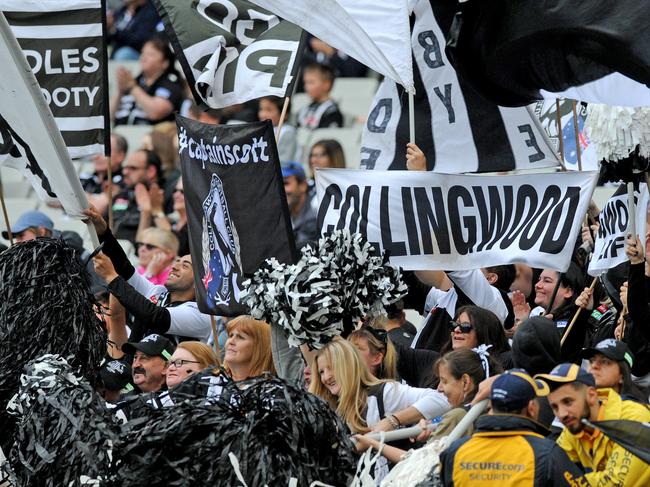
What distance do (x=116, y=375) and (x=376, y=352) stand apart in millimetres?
1507

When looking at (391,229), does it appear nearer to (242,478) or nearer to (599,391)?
(599,391)

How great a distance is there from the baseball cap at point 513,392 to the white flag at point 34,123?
10.3 ft

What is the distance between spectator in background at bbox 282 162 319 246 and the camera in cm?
1124

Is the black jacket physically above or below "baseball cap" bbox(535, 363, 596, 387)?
below

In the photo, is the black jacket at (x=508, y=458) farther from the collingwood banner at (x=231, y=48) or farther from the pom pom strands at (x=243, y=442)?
the collingwood banner at (x=231, y=48)

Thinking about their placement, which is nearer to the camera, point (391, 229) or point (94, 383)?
point (94, 383)

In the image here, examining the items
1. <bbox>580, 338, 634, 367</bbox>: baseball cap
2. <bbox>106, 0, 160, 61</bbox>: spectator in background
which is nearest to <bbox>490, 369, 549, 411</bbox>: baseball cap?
<bbox>580, 338, 634, 367</bbox>: baseball cap

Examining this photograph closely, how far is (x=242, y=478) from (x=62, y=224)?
967 centimetres

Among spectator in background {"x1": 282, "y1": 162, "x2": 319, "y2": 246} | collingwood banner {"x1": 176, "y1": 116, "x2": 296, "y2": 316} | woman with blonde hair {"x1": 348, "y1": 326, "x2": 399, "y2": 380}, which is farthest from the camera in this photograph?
spectator in background {"x1": 282, "y1": 162, "x2": 319, "y2": 246}

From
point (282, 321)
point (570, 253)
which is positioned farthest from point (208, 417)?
point (570, 253)

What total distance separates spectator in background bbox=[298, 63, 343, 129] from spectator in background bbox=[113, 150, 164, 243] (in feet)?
7.45

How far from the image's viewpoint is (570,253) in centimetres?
777

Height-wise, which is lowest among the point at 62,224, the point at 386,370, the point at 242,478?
the point at 62,224

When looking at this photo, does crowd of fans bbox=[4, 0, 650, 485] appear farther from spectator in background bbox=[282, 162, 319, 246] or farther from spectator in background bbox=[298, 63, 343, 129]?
spectator in background bbox=[298, 63, 343, 129]
